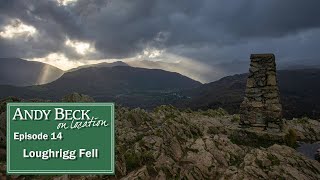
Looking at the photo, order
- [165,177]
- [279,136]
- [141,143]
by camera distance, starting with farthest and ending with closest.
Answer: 1. [279,136]
2. [141,143]
3. [165,177]

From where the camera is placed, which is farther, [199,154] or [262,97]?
[262,97]

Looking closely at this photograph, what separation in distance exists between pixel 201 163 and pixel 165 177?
3.89 m

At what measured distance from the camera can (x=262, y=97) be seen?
134 feet

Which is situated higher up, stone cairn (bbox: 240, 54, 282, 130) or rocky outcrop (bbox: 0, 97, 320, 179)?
stone cairn (bbox: 240, 54, 282, 130)

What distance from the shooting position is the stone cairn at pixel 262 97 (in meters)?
40.6

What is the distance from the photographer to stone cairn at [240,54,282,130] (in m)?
40.6

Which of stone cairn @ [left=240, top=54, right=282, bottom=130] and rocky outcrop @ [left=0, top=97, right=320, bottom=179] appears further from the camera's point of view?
stone cairn @ [left=240, top=54, right=282, bottom=130]

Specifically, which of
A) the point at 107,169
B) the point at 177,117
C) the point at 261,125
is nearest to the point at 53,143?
the point at 107,169

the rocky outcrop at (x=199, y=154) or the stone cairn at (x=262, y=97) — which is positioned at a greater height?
the stone cairn at (x=262, y=97)

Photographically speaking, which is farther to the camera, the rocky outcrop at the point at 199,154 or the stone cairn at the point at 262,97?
the stone cairn at the point at 262,97

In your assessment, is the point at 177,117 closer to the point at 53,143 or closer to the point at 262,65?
the point at 262,65

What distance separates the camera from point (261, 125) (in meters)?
40.8

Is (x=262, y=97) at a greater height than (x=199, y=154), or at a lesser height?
greater

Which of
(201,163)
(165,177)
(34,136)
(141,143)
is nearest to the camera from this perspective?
(34,136)
